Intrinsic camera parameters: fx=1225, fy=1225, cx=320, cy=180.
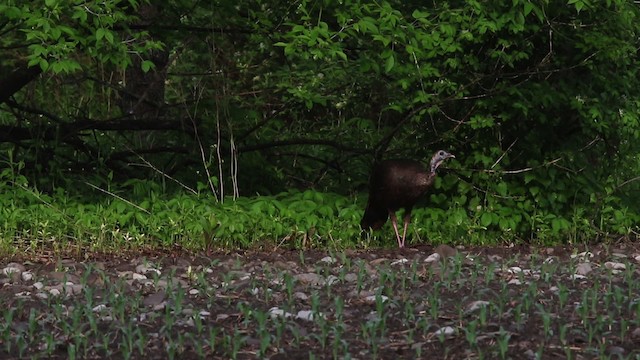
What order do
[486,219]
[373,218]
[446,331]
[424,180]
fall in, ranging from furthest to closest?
[486,219]
[373,218]
[424,180]
[446,331]

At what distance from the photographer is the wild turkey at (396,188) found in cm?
934

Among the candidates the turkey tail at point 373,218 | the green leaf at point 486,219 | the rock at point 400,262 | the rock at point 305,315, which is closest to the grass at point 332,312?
the rock at point 305,315

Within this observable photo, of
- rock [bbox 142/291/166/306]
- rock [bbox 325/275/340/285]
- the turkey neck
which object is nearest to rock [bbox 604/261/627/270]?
rock [bbox 325/275/340/285]

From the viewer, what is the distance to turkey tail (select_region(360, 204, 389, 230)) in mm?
9492

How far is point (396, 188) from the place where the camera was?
30.7 feet

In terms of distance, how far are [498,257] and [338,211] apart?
1752 millimetres

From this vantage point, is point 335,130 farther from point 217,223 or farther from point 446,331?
point 446,331

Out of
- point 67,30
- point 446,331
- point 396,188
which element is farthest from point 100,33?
point 446,331

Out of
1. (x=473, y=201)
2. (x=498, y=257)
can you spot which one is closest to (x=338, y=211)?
(x=473, y=201)

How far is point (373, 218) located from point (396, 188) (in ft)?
1.14

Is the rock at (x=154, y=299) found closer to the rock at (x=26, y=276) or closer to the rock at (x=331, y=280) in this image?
the rock at (x=331, y=280)

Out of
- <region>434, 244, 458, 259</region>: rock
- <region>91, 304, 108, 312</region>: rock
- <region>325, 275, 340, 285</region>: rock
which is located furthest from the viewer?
<region>434, 244, 458, 259</region>: rock

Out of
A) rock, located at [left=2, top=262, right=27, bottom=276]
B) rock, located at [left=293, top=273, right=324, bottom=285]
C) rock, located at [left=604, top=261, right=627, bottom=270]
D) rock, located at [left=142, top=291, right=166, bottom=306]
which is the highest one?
rock, located at [left=142, top=291, right=166, bottom=306]

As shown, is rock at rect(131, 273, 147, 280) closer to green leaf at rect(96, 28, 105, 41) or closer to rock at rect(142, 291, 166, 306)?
rock at rect(142, 291, 166, 306)
